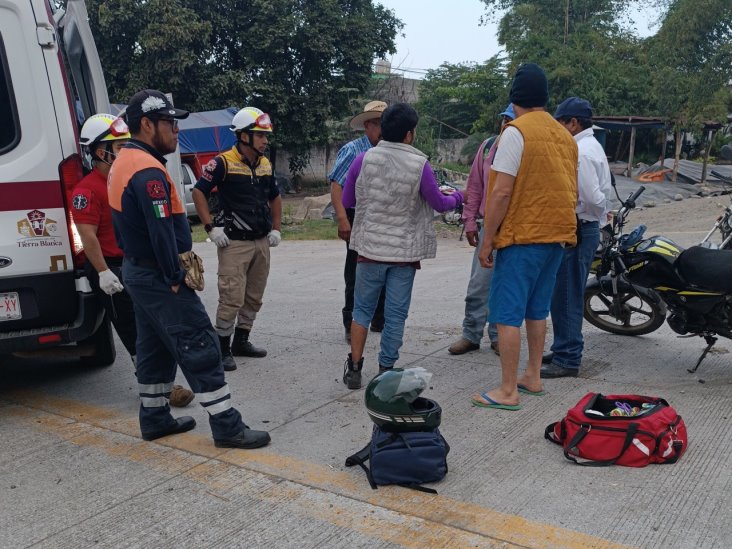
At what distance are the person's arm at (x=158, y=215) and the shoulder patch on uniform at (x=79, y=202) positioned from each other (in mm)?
905

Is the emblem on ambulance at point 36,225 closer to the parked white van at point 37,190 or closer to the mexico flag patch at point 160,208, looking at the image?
the parked white van at point 37,190

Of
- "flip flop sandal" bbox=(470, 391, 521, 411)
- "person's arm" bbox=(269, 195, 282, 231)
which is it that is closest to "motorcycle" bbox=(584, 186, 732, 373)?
"flip flop sandal" bbox=(470, 391, 521, 411)

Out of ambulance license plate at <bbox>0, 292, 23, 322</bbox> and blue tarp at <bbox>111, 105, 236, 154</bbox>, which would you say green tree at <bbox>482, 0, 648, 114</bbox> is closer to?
blue tarp at <bbox>111, 105, 236, 154</bbox>

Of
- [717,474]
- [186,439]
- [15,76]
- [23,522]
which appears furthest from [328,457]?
[15,76]

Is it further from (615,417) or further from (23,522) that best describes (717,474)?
(23,522)

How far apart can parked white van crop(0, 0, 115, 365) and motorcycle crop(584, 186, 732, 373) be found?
3.75m

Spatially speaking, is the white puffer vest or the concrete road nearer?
the concrete road

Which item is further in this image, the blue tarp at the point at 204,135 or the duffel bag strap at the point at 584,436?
the blue tarp at the point at 204,135

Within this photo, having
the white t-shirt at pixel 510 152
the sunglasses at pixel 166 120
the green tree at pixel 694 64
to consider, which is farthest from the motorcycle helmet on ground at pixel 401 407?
the green tree at pixel 694 64

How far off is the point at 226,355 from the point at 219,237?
0.89 metres

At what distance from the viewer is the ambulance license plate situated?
13.4 feet

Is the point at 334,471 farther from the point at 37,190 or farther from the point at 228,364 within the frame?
the point at 37,190

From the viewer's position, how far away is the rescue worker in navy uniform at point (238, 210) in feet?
16.3

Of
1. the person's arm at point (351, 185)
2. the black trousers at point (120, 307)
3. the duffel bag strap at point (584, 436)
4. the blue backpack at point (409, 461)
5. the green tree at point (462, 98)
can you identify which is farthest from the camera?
the green tree at point (462, 98)
